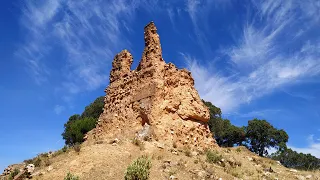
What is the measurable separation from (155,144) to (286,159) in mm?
29838

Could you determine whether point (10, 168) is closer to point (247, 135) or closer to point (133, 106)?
point (133, 106)

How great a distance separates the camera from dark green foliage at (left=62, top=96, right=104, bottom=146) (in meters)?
34.3

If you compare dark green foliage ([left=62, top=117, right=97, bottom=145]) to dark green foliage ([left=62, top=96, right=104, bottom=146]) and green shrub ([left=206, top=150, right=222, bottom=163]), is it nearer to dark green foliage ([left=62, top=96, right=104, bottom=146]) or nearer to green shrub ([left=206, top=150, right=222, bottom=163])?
dark green foliage ([left=62, top=96, right=104, bottom=146])

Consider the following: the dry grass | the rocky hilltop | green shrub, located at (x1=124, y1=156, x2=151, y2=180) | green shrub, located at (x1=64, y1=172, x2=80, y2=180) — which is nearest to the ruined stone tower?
the rocky hilltop

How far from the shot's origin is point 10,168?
61.0 ft

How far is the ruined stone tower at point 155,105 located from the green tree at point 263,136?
22.7 metres

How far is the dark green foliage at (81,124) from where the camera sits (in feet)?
112

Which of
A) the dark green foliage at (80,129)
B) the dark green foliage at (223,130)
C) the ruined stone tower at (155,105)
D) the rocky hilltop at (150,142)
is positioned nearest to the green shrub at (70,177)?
the rocky hilltop at (150,142)

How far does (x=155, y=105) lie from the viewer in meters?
18.1

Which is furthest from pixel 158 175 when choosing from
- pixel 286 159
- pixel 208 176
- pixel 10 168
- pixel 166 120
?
pixel 286 159

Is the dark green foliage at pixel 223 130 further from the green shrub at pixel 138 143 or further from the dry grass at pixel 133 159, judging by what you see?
the green shrub at pixel 138 143

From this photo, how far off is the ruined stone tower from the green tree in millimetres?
22698

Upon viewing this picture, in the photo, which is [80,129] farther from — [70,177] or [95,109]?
[70,177]

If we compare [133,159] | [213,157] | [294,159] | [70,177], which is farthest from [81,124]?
[294,159]
